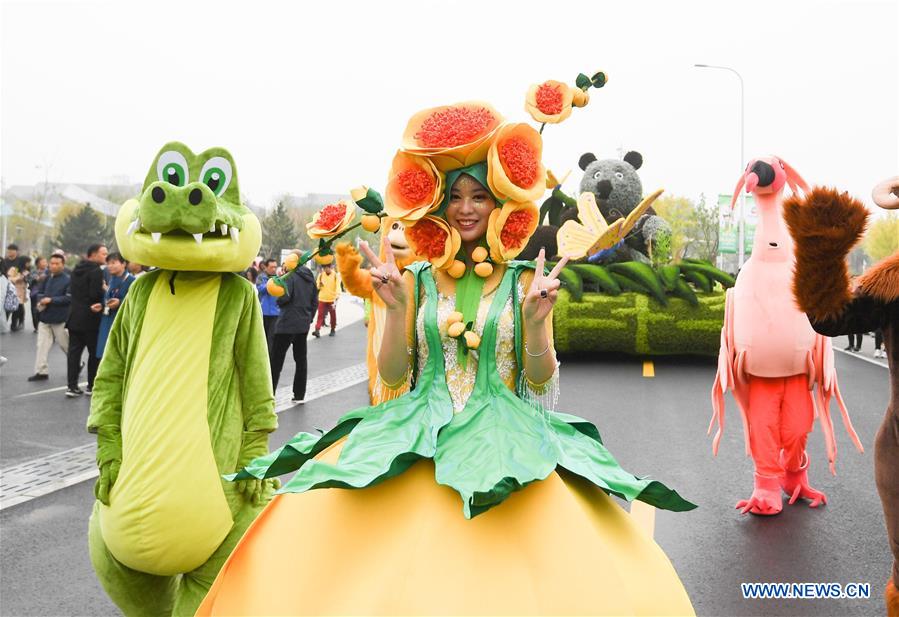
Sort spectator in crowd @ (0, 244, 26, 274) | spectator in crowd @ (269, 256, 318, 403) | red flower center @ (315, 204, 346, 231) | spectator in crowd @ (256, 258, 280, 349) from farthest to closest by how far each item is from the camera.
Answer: spectator in crowd @ (0, 244, 26, 274), spectator in crowd @ (256, 258, 280, 349), spectator in crowd @ (269, 256, 318, 403), red flower center @ (315, 204, 346, 231)

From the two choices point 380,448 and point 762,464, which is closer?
point 380,448

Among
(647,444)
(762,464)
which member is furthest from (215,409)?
(647,444)

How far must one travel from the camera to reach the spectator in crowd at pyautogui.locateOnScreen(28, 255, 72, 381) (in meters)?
9.56

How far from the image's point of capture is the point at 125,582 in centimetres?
273

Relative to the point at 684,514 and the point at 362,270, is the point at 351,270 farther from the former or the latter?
the point at 684,514

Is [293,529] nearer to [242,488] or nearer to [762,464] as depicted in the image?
[242,488]

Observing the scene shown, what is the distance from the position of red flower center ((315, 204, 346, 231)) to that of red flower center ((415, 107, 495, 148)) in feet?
4.32

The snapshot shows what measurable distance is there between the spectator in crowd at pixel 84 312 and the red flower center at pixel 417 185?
6.95 metres

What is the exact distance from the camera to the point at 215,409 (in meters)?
2.81

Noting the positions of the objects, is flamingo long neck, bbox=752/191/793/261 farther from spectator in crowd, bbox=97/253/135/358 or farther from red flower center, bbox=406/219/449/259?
spectator in crowd, bbox=97/253/135/358

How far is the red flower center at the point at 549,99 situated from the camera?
109 inches

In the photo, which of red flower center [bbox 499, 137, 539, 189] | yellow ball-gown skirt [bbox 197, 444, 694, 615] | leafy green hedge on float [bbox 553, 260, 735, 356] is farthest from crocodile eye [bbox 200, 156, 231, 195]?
leafy green hedge on float [bbox 553, 260, 735, 356]

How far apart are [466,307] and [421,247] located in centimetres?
26

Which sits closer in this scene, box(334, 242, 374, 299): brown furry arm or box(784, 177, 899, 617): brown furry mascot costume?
box(784, 177, 899, 617): brown furry mascot costume
